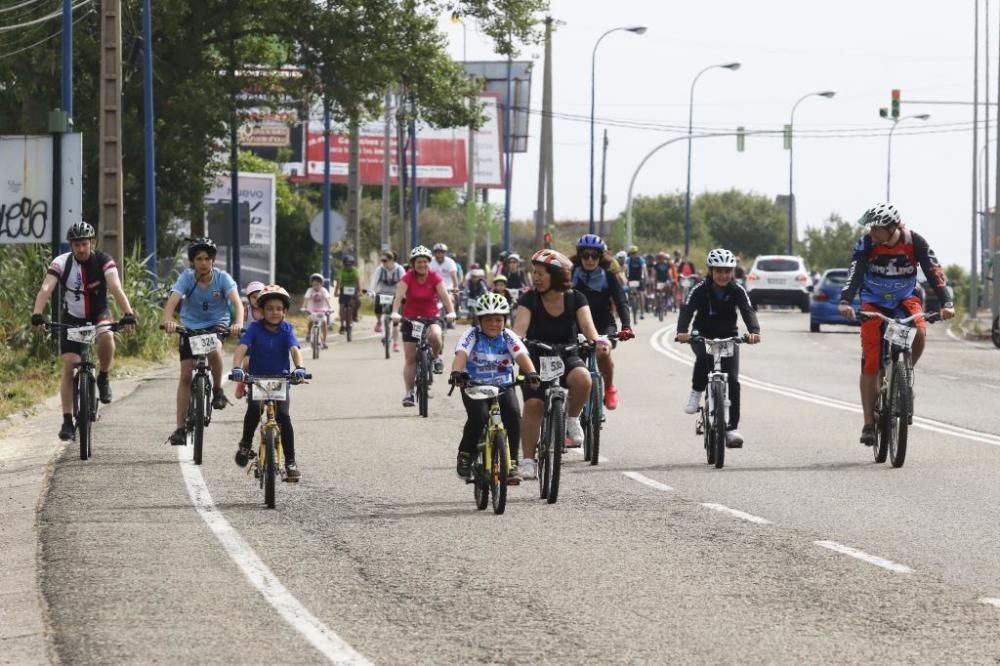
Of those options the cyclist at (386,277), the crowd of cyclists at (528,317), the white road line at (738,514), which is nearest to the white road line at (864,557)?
the white road line at (738,514)

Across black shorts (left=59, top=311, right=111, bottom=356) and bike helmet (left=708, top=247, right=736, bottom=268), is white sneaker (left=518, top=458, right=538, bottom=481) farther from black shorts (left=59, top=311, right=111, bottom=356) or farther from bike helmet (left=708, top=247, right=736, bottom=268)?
black shorts (left=59, top=311, right=111, bottom=356)

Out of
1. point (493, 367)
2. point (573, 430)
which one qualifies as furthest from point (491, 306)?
point (573, 430)

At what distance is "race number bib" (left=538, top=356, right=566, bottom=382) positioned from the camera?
1262cm

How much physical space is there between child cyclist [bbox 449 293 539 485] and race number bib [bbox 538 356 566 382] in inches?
22.4

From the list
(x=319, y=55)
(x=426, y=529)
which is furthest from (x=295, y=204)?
(x=426, y=529)

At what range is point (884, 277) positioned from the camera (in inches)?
569

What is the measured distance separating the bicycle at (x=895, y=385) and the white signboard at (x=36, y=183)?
13.6 m

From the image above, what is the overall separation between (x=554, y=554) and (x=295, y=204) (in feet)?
186

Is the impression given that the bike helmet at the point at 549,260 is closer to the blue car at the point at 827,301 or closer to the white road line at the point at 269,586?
the white road line at the point at 269,586

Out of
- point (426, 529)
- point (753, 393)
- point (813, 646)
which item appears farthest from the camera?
point (753, 393)

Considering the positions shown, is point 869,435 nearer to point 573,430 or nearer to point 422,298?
point 573,430

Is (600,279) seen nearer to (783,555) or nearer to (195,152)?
(783,555)

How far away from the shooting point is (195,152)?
123ft

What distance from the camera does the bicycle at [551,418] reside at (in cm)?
1205
